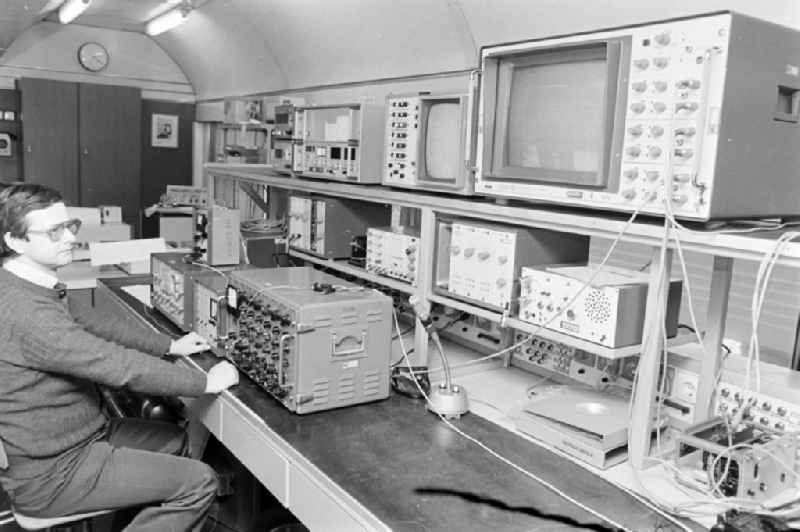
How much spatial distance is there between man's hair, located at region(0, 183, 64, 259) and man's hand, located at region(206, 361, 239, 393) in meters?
0.65

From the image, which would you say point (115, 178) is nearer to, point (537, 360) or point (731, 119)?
point (537, 360)

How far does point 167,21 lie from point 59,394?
5.28 meters

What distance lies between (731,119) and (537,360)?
1.13 meters

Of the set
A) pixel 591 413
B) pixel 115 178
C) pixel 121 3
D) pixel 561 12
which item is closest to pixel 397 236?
pixel 591 413

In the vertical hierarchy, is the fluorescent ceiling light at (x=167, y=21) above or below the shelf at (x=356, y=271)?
above

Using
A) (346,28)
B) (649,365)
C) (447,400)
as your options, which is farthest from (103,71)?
(649,365)

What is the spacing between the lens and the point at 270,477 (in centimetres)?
186

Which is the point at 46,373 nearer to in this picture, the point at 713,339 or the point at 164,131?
the point at 713,339

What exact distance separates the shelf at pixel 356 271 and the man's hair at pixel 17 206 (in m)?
1.09

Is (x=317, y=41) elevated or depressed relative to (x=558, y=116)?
elevated

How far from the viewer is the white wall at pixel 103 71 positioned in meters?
6.93

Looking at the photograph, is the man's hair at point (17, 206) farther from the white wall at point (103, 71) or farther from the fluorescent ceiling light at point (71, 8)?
the white wall at point (103, 71)

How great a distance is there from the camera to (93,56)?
23.8 feet

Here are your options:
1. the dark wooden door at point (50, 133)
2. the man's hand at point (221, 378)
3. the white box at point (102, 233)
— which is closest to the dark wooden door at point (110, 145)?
the dark wooden door at point (50, 133)
